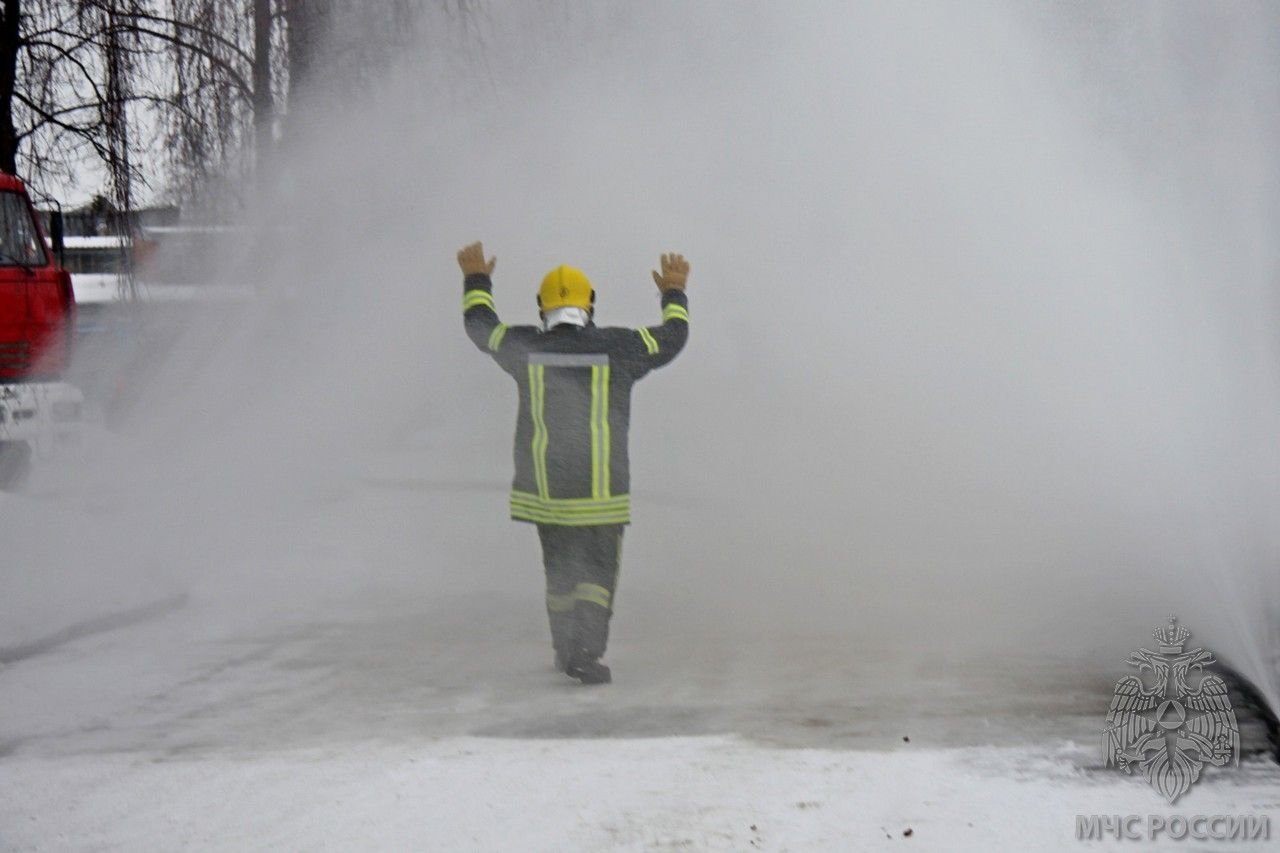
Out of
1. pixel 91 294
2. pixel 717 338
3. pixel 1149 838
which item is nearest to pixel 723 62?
pixel 717 338

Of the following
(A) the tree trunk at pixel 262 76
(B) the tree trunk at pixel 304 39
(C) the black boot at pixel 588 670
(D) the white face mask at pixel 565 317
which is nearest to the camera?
(C) the black boot at pixel 588 670

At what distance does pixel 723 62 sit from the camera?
11.1 m

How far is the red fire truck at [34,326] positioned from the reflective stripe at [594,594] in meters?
6.14

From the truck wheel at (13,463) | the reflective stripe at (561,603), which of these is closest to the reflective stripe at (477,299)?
the reflective stripe at (561,603)

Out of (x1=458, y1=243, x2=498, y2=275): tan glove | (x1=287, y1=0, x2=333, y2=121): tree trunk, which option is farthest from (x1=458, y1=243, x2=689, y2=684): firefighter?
(x1=287, y1=0, x2=333, y2=121): tree trunk

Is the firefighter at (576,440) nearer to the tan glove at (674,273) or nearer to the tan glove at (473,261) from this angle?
the tan glove at (674,273)

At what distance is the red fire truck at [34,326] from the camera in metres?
11.1

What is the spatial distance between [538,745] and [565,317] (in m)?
1.92

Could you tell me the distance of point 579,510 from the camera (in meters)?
6.17

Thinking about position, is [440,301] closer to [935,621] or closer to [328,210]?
[328,210]

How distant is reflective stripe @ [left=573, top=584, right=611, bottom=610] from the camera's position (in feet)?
20.3

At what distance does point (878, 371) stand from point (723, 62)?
Result: 8.46 feet

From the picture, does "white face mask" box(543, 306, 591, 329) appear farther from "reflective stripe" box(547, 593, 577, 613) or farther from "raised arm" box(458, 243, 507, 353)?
"reflective stripe" box(547, 593, 577, 613)

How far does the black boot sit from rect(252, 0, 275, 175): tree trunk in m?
7.66
